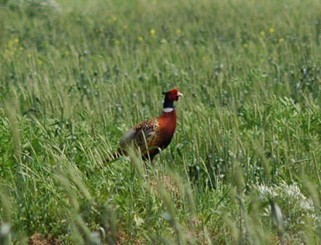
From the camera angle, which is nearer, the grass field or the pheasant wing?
the grass field

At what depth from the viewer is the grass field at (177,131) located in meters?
4.46

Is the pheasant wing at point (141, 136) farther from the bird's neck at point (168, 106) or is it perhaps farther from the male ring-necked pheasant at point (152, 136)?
the bird's neck at point (168, 106)

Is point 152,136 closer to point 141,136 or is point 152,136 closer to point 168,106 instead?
point 141,136

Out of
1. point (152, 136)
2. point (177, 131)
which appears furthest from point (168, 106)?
point (177, 131)

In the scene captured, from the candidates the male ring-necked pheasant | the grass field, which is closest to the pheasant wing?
the male ring-necked pheasant

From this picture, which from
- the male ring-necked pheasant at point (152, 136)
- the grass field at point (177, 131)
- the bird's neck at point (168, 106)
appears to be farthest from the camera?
the bird's neck at point (168, 106)

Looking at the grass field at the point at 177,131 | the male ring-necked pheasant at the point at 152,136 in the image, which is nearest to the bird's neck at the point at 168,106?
the male ring-necked pheasant at the point at 152,136

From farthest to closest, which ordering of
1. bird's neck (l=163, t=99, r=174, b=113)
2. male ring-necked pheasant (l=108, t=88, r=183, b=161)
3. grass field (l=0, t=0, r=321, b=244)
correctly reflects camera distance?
1. bird's neck (l=163, t=99, r=174, b=113)
2. male ring-necked pheasant (l=108, t=88, r=183, b=161)
3. grass field (l=0, t=0, r=321, b=244)

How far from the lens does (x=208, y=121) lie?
5.70m

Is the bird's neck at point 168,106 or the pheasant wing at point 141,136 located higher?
the bird's neck at point 168,106

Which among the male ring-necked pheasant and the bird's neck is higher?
the bird's neck

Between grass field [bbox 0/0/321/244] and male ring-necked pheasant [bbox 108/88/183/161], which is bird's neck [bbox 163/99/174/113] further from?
grass field [bbox 0/0/321/244]

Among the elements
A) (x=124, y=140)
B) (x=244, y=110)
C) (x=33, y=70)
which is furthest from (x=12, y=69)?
(x=124, y=140)

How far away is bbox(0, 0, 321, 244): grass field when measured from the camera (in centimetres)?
446
